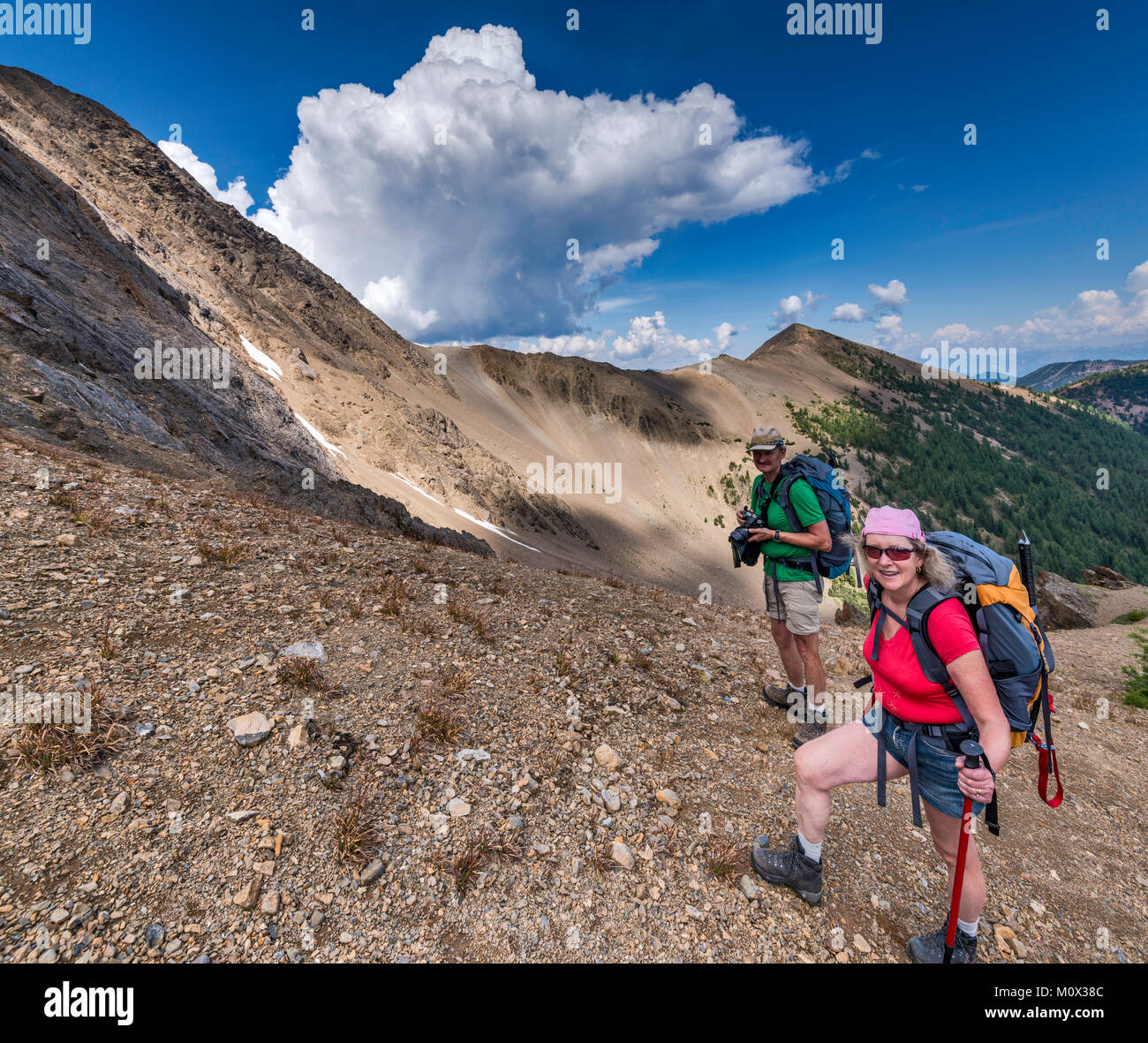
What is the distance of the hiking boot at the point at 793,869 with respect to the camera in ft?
11.4

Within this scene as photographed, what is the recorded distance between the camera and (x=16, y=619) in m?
4.66

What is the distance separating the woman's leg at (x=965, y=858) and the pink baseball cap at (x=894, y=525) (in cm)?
175

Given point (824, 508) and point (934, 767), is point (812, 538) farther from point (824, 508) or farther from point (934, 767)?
point (934, 767)

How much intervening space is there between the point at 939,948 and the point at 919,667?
6.63 feet

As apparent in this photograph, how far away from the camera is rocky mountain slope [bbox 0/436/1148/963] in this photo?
3.00 meters

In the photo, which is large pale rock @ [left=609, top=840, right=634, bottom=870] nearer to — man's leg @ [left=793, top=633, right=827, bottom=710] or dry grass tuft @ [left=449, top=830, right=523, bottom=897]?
dry grass tuft @ [left=449, top=830, right=523, bottom=897]

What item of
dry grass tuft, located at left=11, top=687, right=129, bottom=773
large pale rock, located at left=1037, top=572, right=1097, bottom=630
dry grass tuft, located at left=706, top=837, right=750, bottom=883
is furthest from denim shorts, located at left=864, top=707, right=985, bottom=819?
large pale rock, located at left=1037, top=572, right=1097, bottom=630

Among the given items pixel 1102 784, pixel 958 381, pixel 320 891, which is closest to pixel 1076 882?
pixel 1102 784

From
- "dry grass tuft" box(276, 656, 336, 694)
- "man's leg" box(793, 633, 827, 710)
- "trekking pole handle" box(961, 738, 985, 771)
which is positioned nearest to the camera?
"trekking pole handle" box(961, 738, 985, 771)

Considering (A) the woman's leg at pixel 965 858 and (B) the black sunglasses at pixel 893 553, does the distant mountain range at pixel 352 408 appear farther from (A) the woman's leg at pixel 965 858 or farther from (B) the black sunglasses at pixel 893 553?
(A) the woman's leg at pixel 965 858

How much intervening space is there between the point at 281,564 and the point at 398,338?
5481 centimetres

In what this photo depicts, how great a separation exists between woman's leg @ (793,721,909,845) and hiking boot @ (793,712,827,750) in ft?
7.24

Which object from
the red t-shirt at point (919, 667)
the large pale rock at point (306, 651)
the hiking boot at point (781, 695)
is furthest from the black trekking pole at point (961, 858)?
the large pale rock at point (306, 651)
